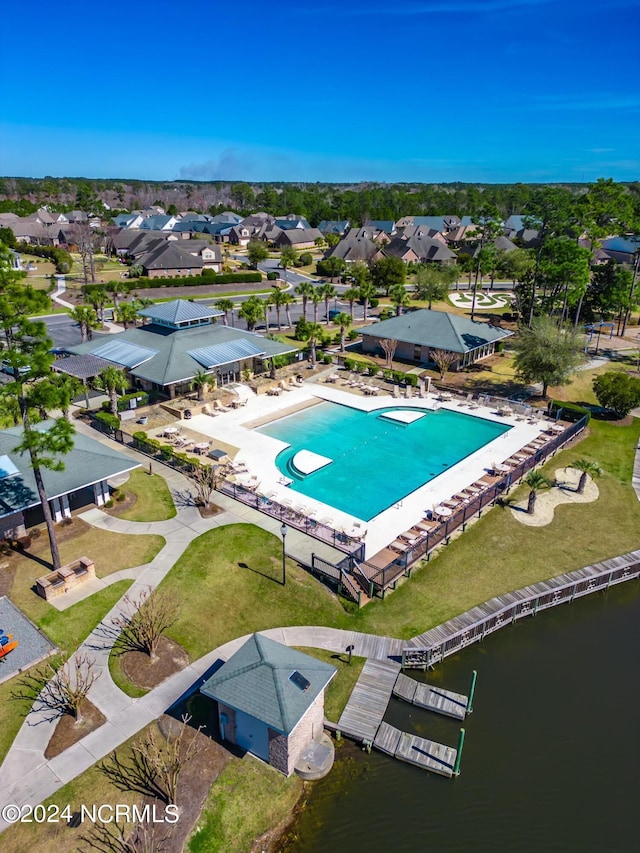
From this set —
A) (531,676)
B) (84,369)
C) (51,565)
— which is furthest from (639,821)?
A: (84,369)

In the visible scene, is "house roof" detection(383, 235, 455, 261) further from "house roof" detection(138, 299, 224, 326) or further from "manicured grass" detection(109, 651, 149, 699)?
"manicured grass" detection(109, 651, 149, 699)

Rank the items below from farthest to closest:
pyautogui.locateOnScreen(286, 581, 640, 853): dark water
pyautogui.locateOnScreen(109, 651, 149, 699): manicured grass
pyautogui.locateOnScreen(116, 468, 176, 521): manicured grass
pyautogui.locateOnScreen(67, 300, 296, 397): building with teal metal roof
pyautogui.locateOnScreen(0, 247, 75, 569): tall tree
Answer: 1. pyautogui.locateOnScreen(67, 300, 296, 397): building with teal metal roof
2. pyautogui.locateOnScreen(116, 468, 176, 521): manicured grass
3. pyautogui.locateOnScreen(0, 247, 75, 569): tall tree
4. pyautogui.locateOnScreen(109, 651, 149, 699): manicured grass
5. pyautogui.locateOnScreen(286, 581, 640, 853): dark water

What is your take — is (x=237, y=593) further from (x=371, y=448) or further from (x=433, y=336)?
(x=433, y=336)

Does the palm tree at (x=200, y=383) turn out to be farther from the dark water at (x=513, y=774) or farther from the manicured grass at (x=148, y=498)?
the dark water at (x=513, y=774)

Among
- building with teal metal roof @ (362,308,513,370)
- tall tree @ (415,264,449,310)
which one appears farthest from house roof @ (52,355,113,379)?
tall tree @ (415,264,449,310)

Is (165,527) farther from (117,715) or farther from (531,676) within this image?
(531,676)
